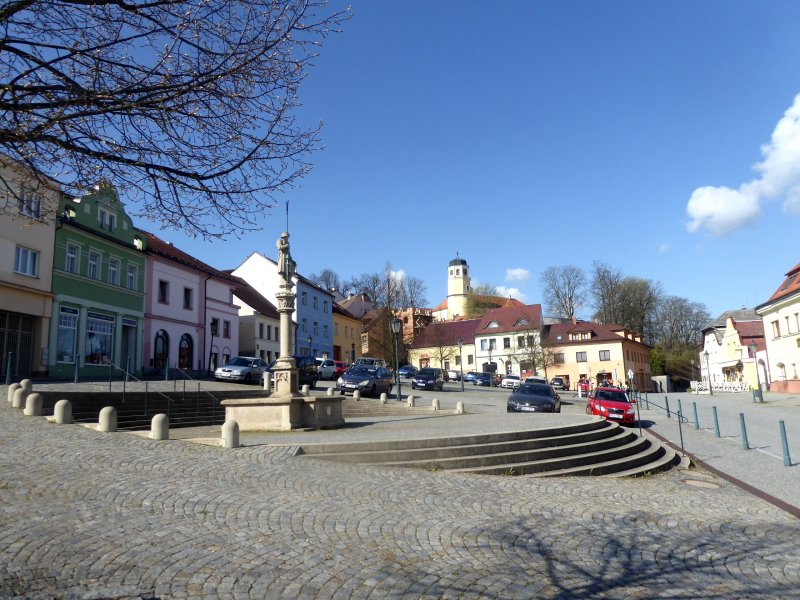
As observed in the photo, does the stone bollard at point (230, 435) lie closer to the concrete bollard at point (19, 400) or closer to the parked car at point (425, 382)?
the concrete bollard at point (19, 400)

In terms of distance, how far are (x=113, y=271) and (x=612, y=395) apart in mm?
27160

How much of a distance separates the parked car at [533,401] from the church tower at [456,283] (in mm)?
91287

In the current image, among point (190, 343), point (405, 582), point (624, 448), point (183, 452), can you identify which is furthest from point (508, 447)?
point (190, 343)

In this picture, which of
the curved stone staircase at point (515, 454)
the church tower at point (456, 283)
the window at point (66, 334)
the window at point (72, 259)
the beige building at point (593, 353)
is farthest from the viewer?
the church tower at point (456, 283)

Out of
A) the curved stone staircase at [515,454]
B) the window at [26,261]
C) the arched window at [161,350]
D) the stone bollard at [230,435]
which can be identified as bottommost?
the curved stone staircase at [515,454]

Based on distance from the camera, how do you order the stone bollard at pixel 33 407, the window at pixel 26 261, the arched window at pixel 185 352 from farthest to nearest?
the arched window at pixel 185 352 → the window at pixel 26 261 → the stone bollard at pixel 33 407

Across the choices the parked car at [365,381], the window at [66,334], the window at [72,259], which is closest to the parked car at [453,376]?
the parked car at [365,381]

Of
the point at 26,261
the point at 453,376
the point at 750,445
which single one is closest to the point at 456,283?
the point at 453,376

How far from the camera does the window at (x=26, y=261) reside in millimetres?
26625

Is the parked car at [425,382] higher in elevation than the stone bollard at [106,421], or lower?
higher

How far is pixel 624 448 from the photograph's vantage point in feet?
48.3

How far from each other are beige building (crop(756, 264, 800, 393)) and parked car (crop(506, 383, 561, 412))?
28005 mm

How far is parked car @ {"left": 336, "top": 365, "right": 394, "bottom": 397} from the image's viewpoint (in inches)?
1177

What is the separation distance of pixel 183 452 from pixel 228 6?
26.0ft
